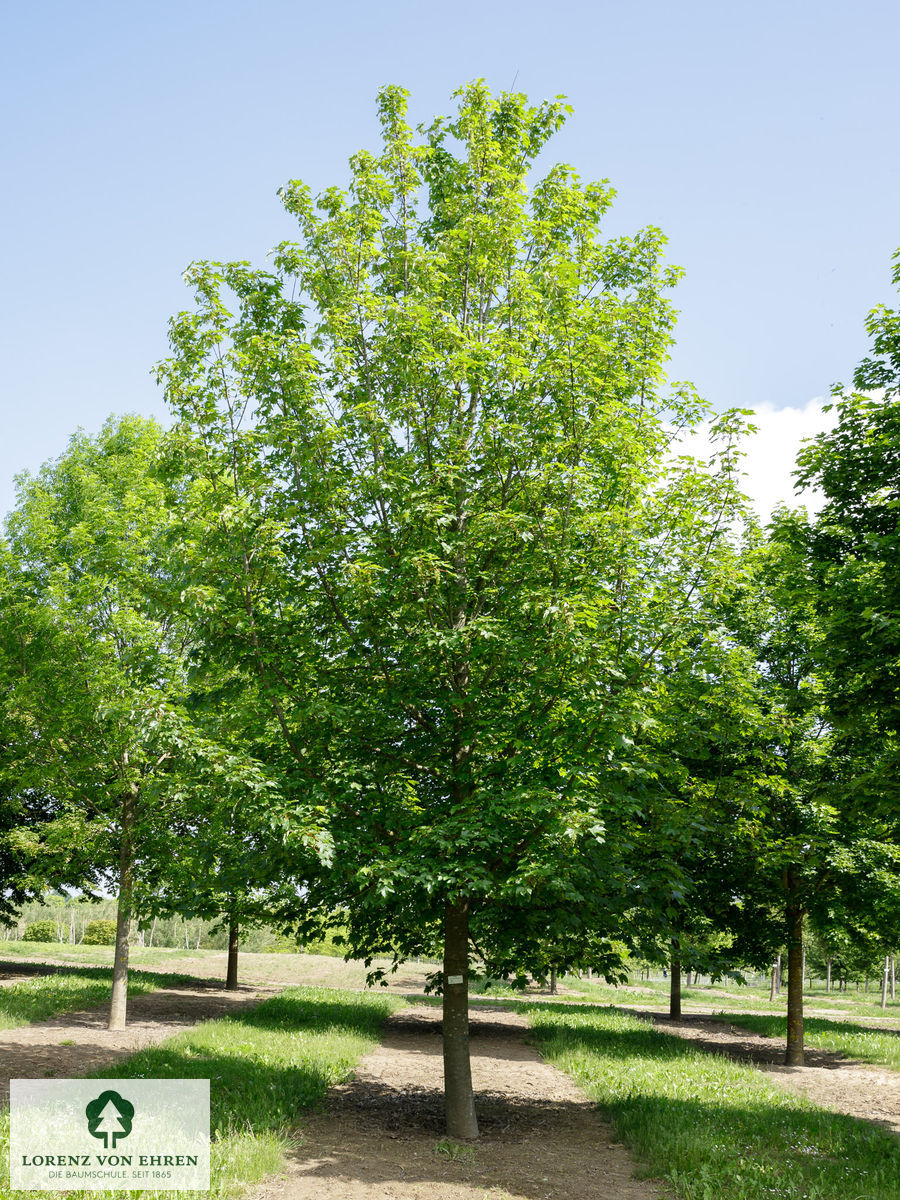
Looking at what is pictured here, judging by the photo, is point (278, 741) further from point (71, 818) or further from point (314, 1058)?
point (71, 818)

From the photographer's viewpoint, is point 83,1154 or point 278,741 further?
point 278,741

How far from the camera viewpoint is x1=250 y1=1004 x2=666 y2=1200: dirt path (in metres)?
8.08

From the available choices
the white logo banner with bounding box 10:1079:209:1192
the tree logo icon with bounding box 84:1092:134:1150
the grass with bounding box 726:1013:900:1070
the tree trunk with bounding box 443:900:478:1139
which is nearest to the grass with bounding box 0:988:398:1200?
the white logo banner with bounding box 10:1079:209:1192

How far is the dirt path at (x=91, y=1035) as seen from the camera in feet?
40.4

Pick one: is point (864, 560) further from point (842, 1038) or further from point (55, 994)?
point (55, 994)

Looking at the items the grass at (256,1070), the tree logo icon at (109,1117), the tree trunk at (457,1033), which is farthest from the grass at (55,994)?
the tree trunk at (457,1033)

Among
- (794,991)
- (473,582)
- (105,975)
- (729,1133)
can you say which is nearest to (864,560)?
(473,582)

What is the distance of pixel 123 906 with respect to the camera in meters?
17.2

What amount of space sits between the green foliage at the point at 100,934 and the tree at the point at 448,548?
A: 5458 cm

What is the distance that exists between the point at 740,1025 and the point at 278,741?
75.7ft

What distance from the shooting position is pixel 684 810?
10.4 m

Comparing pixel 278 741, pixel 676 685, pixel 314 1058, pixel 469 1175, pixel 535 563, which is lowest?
pixel 314 1058

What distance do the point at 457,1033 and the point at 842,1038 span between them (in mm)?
16350

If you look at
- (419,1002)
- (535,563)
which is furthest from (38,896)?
(535,563)
